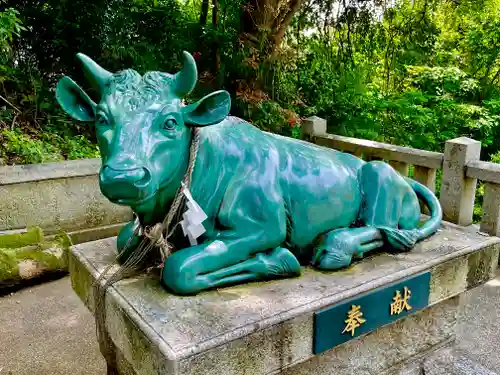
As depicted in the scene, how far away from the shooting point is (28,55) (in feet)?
22.0

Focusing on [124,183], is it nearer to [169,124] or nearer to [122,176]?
[122,176]

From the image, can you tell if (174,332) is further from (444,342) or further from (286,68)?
(286,68)

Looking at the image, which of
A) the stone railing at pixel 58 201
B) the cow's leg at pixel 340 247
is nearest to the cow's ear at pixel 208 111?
the cow's leg at pixel 340 247

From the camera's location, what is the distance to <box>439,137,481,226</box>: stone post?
15.2ft

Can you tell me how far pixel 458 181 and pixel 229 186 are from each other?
3338 millimetres

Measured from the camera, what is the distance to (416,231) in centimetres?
260

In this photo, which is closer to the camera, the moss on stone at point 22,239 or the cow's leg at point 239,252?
the cow's leg at point 239,252

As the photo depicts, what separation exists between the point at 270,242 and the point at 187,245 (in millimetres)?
373

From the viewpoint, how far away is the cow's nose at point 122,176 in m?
1.62

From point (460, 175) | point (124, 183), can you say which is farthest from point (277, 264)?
point (460, 175)

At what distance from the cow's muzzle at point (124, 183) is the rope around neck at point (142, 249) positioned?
0.94ft

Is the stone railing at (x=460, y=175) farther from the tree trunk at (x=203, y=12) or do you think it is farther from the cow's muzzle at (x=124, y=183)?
the tree trunk at (x=203, y=12)

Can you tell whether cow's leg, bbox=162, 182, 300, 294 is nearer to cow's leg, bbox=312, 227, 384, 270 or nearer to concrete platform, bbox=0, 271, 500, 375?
cow's leg, bbox=312, 227, 384, 270

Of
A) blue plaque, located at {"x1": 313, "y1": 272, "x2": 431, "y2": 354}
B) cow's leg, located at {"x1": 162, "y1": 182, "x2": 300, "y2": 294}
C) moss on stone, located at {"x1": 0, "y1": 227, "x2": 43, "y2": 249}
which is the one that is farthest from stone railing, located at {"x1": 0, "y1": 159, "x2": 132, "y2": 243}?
blue plaque, located at {"x1": 313, "y1": 272, "x2": 431, "y2": 354}
